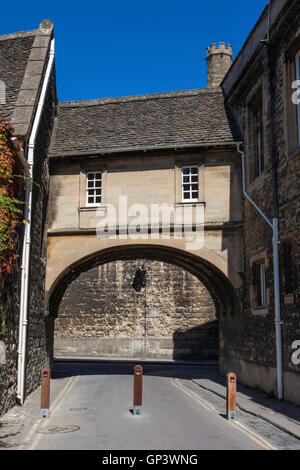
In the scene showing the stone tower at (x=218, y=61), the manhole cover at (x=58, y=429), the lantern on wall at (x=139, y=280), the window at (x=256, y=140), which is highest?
the stone tower at (x=218, y=61)

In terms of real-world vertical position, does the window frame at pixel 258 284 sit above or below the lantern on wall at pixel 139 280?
below

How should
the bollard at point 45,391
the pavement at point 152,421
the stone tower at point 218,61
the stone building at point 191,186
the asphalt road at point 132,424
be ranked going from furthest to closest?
the stone tower at point 218,61 < the stone building at point 191,186 < the bollard at point 45,391 < the pavement at point 152,421 < the asphalt road at point 132,424

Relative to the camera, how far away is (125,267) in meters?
29.9

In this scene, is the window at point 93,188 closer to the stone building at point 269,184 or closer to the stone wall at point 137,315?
the stone building at point 269,184

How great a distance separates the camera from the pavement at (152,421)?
24.5 ft

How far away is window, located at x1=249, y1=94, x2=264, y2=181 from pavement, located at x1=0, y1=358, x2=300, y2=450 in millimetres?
6010

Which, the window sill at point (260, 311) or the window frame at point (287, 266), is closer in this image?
the window frame at point (287, 266)

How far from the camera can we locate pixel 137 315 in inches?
1154

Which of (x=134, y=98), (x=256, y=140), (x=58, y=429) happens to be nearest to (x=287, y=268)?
(x=256, y=140)

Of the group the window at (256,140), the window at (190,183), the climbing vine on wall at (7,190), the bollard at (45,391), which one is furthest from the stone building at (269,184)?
the climbing vine on wall at (7,190)

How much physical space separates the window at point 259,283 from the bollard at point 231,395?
5.09 metres

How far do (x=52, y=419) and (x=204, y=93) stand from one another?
1209 cm
